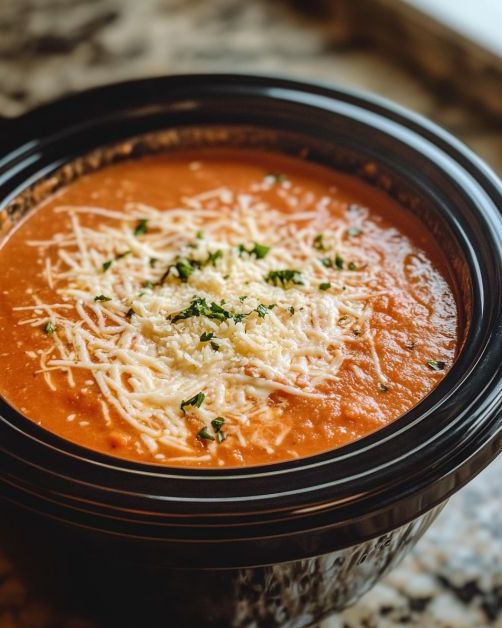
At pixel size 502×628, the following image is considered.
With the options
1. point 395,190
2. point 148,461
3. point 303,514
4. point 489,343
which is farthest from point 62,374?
point 395,190

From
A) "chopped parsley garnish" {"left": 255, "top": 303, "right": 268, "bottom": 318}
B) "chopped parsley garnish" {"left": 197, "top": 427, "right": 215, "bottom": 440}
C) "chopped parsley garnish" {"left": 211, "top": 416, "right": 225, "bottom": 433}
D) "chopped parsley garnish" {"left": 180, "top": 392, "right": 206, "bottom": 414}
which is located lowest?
"chopped parsley garnish" {"left": 197, "top": 427, "right": 215, "bottom": 440}

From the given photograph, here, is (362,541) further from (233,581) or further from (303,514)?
(233,581)

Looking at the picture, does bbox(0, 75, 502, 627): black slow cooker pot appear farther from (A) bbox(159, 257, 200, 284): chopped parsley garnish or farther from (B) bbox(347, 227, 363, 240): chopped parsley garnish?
(A) bbox(159, 257, 200, 284): chopped parsley garnish

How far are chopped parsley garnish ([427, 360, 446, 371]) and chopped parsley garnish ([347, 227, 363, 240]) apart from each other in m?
0.46

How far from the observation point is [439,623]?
2.01 meters

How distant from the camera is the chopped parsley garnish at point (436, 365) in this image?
178 cm

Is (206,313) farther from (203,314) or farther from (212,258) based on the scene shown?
(212,258)

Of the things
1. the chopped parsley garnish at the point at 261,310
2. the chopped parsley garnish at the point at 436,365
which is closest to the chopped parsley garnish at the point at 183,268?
the chopped parsley garnish at the point at 261,310

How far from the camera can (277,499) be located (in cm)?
137

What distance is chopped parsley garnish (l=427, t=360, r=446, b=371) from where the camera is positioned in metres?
1.78

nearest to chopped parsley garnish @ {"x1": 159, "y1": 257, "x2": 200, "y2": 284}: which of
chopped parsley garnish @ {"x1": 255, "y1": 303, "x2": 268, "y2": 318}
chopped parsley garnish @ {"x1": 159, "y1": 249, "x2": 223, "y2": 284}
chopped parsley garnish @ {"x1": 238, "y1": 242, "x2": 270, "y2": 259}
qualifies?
chopped parsley garnish @ {"x1": 159, "y1": 249, "x2": 223, "y2": 284}

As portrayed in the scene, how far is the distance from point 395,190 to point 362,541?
107 cm

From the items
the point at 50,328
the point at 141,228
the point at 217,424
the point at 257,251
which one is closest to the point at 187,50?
the point at 141,228

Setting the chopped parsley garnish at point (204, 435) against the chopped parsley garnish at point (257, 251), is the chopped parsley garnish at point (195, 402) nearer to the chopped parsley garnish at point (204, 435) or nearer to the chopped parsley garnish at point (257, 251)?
the chopped parsley garnish at point (204, 435)
